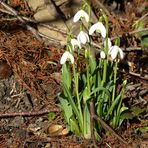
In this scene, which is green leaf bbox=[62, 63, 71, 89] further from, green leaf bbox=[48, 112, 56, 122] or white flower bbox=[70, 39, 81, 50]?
green leaf bbox=[48, 112, 56, 122]

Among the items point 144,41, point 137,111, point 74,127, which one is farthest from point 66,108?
point 144,41

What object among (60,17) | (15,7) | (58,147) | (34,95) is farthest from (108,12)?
(58,147)

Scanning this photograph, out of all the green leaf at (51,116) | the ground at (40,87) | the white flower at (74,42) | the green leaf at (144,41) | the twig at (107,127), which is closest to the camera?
the white flower at (74,42)

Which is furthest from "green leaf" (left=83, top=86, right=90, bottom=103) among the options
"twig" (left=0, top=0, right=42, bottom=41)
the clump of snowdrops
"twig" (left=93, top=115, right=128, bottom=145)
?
"twig" (left=0, top=0, right=42, bottom=41)

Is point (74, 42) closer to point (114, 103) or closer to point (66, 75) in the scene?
point (66, 75)

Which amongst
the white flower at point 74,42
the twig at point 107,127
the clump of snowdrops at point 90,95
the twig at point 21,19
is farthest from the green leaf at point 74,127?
the twig at point 21,19

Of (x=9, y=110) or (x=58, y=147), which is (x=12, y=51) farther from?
(x=58, y=147)

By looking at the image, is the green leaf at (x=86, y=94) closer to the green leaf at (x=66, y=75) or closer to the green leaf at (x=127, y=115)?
the green leaf at (x=66, y=75)

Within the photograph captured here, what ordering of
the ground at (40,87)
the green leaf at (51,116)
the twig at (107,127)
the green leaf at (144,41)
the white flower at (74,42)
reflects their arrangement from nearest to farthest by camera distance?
the white flower at (74,42), the twig at (107,127), the ground at (40,87), the green leaf at (51,116), the green leaf at (144,41)
